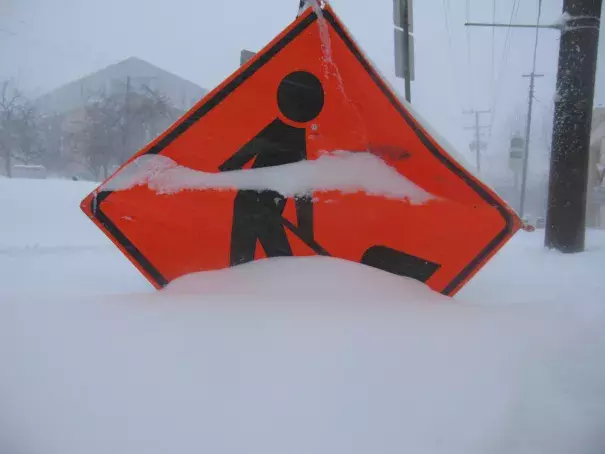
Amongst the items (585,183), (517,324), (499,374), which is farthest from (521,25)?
(499,374)

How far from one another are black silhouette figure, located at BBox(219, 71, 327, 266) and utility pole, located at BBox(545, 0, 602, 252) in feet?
10.8

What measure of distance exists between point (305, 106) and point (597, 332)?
156 centimetres

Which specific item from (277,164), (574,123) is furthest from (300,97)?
(574,123)

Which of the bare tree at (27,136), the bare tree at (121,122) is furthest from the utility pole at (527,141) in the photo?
the bare tree at (27,136)

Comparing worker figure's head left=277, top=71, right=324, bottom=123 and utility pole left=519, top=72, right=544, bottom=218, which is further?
utility pole left=519, top=72, right=544, bottom=218

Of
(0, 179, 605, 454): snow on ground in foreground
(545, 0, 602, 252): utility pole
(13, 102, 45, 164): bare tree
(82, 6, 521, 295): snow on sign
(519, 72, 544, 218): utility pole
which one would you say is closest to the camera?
(0, 179, 605, 454): snow on ground in foreground

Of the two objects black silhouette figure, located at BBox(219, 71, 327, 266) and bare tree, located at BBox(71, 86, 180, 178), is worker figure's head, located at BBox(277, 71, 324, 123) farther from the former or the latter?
bare tree, located at BBox(71, 86, 180, 178)

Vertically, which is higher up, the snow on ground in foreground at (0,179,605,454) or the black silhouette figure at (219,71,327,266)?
the black silhouette figure at (219,71,327,266)

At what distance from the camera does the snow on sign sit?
74.0 inches

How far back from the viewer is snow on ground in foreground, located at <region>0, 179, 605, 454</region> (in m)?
1.04

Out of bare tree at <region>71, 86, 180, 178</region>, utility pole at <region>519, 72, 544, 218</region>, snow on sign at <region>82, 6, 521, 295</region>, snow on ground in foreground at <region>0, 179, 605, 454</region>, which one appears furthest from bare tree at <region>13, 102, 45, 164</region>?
utility pole at <region>519, 72, 544, 218</region>

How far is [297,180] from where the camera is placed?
1.95 m

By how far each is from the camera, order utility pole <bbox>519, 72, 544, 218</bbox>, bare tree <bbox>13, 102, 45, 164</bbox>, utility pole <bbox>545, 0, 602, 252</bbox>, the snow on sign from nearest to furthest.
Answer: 1. the snow on sign
2. utility pole <bbox>545, 0, 602, 252</bbox>
3. bare tree <bbox>13, 102, 45, 164</bbox>
4. utility pole <bbox>519, 72, 544, 218</bbox>

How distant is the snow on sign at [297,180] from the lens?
1881mm
